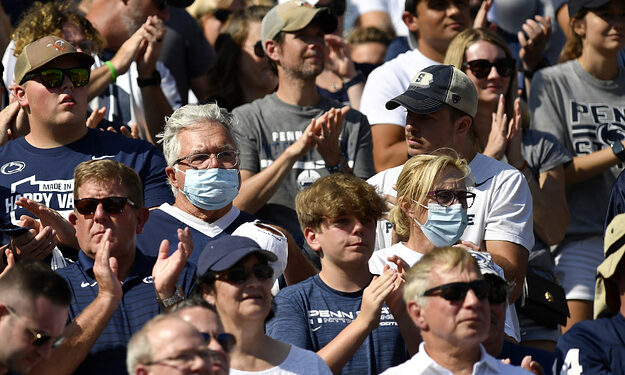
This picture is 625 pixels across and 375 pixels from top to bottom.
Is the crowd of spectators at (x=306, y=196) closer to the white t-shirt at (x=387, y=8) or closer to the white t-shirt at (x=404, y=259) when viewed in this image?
the white t-shirt at (x=404, y=259)

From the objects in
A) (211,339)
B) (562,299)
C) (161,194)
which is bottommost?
(562,299)

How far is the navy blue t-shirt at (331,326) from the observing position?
5379 mm

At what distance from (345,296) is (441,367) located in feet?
3.10

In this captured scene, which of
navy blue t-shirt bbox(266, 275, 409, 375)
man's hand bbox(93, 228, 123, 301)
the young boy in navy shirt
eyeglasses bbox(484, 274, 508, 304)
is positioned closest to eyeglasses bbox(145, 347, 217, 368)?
man's hand bbox(93, 228, 123, 301)

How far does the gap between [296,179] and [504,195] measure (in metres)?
1.51

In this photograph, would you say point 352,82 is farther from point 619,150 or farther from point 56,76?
point 56,76

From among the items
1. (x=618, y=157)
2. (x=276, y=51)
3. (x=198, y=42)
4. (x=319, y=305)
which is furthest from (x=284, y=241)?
(x=198, y=42)

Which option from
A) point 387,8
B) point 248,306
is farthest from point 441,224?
point 387,8

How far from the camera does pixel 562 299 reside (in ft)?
22.0

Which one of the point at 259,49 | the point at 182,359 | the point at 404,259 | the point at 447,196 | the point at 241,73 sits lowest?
the point at 241,73

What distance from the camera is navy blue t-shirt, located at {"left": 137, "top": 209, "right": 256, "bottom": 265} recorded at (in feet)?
19.3

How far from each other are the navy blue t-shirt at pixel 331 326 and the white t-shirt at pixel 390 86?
241 centimetres

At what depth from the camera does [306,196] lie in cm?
579

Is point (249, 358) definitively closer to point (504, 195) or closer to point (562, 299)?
point (504, 195)
